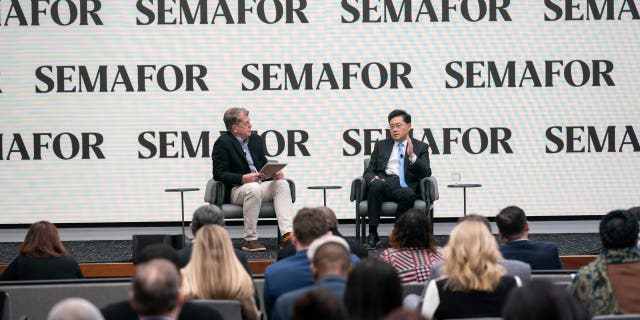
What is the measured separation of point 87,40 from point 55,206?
56.7 inches

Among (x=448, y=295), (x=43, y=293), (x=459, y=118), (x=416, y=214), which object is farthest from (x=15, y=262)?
(x=459, y=118)

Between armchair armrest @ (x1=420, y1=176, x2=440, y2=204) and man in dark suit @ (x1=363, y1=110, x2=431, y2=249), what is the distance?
2.8 inches

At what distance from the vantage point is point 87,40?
7809 mm

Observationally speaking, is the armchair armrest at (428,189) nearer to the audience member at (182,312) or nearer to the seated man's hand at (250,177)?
the seated man's hand at (250,177)

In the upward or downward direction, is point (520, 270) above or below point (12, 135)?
below

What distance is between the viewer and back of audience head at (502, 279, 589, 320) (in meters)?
A: 2.13

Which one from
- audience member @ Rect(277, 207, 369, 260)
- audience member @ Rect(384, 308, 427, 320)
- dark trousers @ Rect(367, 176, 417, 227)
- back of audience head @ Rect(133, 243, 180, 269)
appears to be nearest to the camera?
audience member @ Rect(384, 308, 427, 320)

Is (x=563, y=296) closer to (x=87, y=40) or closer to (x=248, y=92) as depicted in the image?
(x=248, y=92)

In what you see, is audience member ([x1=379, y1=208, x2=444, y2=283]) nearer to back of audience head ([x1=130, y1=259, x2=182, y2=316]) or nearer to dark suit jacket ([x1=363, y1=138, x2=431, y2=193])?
back of audience head ([x1=130, y1=259, x2=182, y2=316])

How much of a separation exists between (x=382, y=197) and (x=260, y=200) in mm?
875

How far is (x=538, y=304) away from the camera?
7.02 feet

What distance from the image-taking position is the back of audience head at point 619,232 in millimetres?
3348

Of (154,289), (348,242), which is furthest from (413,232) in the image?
(154,289)

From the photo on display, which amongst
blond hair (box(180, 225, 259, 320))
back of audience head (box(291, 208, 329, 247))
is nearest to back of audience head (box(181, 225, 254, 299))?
blond hair (box(180, 225, 259, 320))
